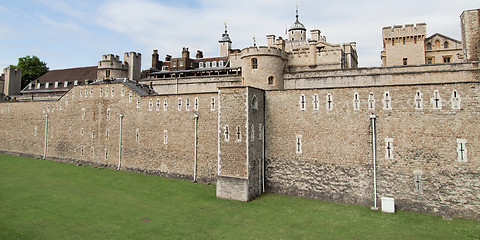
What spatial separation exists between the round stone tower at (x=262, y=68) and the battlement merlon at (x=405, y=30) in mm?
15661

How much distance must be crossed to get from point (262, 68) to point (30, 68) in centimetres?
5432

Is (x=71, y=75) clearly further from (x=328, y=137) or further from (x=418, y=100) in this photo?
(x=418, y=100)

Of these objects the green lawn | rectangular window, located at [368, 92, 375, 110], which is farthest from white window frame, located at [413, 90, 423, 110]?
the green lawn

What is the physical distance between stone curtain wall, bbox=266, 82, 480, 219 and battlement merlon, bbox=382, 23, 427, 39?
19170 millimetres

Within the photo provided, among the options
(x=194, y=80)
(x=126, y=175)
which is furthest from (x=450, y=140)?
(x=194, y=80)

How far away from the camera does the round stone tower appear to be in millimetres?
26562

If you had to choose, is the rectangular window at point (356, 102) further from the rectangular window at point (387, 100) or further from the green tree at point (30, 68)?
the green tree at point (30, 68)

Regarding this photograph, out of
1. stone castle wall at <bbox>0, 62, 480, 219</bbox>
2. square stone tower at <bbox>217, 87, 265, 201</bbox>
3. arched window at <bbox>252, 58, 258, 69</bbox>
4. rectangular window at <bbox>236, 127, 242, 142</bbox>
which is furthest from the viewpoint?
arched window at <bbox>252, 58, 258, 69</bbox>

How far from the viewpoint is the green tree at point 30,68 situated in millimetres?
59375

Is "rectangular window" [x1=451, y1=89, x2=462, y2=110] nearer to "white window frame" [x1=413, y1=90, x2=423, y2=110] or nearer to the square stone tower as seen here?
"white window frame" [x1=413, y1=90, x2=423, y2=110]

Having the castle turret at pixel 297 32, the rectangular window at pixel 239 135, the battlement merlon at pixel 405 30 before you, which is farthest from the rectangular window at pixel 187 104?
the castle turret at pixel 297 32

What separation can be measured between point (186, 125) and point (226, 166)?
619cm

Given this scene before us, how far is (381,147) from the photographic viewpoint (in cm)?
1870

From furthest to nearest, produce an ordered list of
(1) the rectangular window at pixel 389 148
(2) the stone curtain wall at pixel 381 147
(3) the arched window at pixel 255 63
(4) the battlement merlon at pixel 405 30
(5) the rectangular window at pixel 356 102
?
(4) the battlement merlon at pixel 405 30, (3) the arched window at pixel 255 63, (5) the rectangular window at pixel 356 102, (1) the rectangular window at pixel 389 148, (2) the stone curtain wall at pixel 381 147
